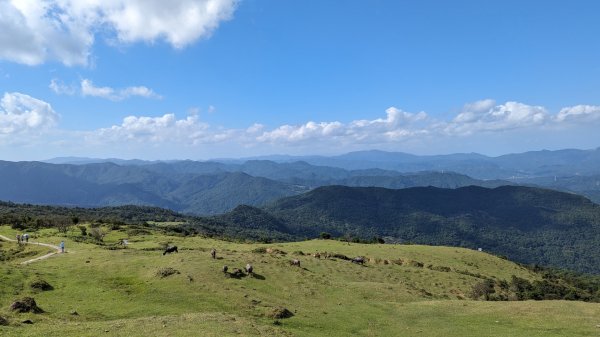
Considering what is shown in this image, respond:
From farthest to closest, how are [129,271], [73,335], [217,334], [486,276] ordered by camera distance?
1. [486,276]
2. [129,271]
3. [217,334]
4. [73,335]

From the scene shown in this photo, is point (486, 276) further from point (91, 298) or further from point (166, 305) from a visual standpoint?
point (91, 298)

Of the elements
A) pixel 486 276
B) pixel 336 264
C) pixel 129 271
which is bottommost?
pixel 486 276

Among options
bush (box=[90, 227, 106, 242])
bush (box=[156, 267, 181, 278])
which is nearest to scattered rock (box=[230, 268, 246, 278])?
bush (box=[156, 267, 181, 278])

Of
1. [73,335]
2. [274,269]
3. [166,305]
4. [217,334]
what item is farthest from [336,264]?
[73,335]

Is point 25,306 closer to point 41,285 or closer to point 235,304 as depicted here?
point 41,285

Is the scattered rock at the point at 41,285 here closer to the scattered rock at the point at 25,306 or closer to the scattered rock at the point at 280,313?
the scattered rock at the point at 25,306

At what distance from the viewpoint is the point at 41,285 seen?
33969 mm

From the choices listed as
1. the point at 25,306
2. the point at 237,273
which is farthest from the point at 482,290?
the point at 25,306

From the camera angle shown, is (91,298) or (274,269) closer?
(91,298)

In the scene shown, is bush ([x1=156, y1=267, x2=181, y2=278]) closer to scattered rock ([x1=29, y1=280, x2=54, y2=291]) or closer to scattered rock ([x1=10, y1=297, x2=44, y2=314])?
scattered rock ([x1=29, y1=280, x2=54, y2=291])

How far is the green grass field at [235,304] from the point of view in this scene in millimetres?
25391

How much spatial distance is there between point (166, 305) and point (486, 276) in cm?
5066

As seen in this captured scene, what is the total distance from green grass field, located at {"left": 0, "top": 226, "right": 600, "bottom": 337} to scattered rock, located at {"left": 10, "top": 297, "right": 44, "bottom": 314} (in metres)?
0.54

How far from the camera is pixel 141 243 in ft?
209
